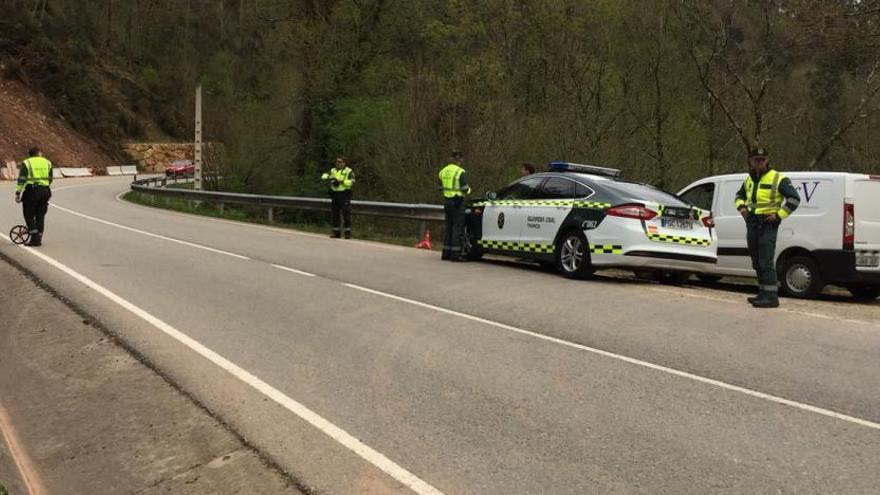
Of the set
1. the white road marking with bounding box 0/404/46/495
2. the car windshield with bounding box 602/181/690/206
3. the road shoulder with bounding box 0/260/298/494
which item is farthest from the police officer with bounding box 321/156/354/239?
the white road marking with bounding box 0/404/46/495

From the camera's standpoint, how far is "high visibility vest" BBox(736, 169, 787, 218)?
9.41 m

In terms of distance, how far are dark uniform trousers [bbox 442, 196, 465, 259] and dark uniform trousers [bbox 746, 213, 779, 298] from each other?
541 centimetres

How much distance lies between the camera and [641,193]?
11.2 m

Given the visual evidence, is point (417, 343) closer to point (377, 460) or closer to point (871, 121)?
point (377, 460)

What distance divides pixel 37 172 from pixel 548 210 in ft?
32.4

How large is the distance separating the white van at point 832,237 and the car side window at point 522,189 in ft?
10.0

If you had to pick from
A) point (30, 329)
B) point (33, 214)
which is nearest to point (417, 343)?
point (30, 329)

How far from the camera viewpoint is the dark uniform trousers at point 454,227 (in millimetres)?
13781

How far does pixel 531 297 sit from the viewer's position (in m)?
9.59

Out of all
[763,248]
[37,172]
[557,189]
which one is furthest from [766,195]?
[37,172]

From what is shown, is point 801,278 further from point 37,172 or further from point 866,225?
point 37,172

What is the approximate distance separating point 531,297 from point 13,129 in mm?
56011

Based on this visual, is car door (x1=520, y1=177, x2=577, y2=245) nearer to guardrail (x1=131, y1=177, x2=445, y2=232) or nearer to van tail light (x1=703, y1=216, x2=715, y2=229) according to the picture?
van tail light (x1=703, y1=216, x2=715, y2=229)

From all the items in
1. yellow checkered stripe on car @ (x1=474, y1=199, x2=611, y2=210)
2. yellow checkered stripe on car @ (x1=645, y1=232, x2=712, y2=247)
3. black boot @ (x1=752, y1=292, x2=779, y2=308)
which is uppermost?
yellow checkered stripe on car @ (x1=474, y1=199, x2=611, y2=210)
